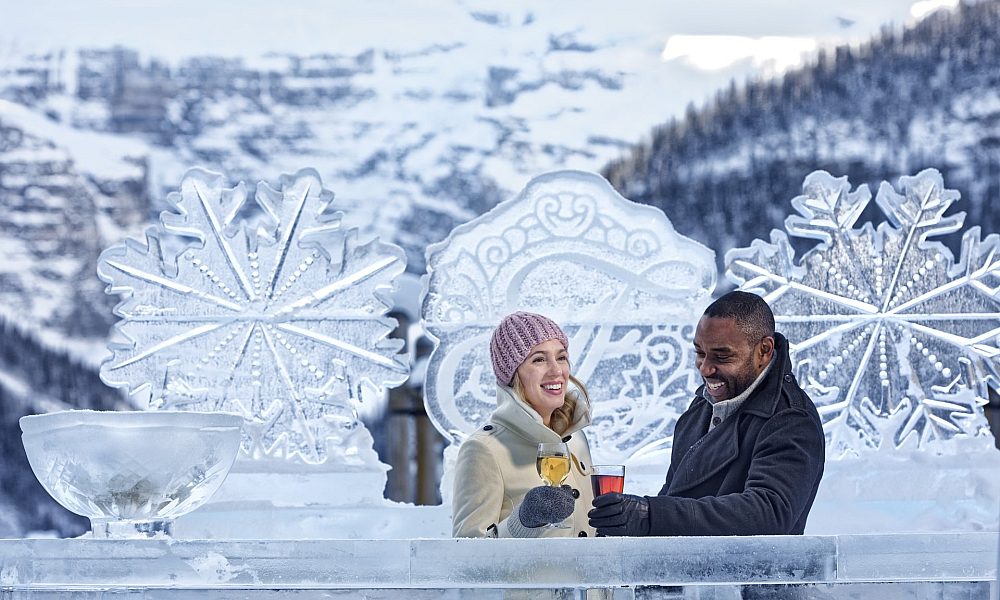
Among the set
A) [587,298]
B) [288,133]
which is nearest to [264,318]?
[587,298]

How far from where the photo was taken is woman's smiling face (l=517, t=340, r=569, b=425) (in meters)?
2.66

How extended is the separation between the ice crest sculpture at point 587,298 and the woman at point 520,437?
796 millimetres

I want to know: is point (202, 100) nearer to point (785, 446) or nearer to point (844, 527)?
point (844, 527)

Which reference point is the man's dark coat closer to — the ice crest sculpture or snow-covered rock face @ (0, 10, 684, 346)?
the ice crest sculpture

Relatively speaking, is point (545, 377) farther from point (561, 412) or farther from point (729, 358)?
point (729, 358)

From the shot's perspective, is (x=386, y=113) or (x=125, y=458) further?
(x=386, y=113)

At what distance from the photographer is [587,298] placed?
371cm

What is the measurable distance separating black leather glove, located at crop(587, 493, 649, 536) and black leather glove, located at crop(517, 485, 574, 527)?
0.13ft

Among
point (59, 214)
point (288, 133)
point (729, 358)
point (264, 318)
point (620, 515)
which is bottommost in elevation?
point (620, 515)

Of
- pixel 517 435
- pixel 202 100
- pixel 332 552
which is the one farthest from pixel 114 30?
pixel 332 552

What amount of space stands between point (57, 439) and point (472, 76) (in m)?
2.99

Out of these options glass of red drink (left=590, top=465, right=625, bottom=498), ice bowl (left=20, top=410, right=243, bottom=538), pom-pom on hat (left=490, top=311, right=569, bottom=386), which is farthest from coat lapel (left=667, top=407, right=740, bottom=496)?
ice bowl (left=20, top=410, right=243, bottom=538)

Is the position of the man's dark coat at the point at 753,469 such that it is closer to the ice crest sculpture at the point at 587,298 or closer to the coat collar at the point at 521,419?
the coat collar at the point at 521,419

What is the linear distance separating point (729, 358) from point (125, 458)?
1023 mm
